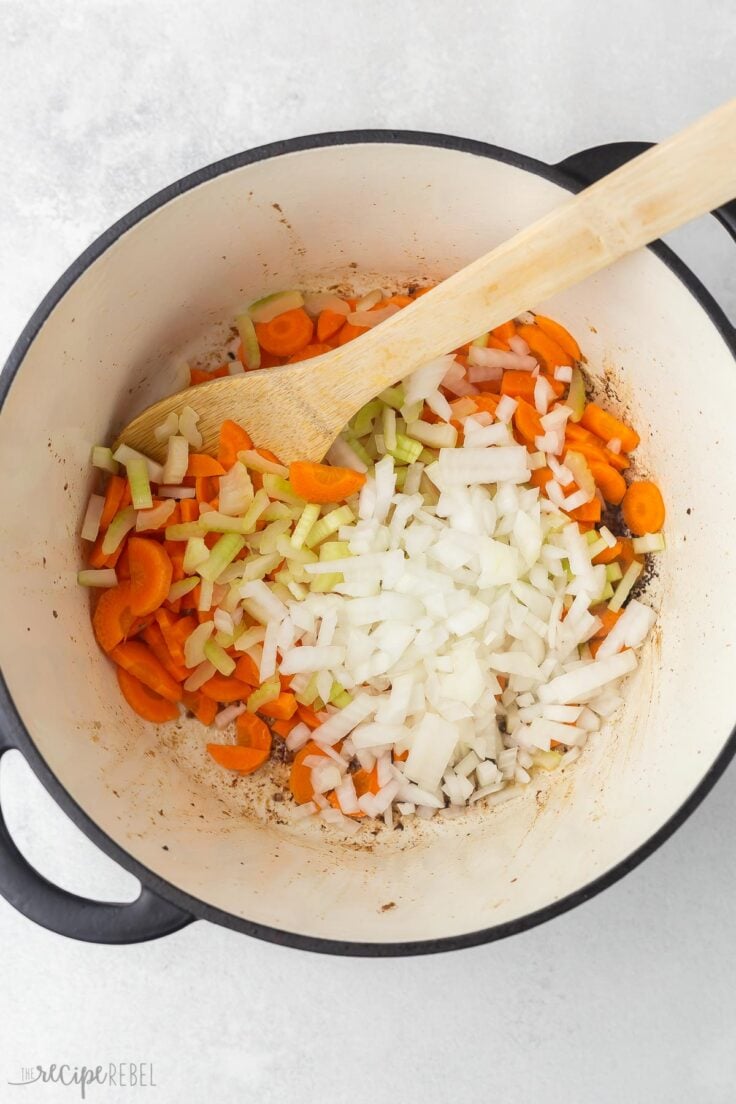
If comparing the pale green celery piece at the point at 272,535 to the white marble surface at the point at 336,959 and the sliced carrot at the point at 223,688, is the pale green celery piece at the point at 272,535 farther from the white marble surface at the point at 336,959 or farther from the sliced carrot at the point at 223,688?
the white marble surface at the point at 336,959

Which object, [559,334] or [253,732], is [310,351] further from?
[253,732]

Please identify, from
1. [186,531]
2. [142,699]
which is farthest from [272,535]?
[142,699]

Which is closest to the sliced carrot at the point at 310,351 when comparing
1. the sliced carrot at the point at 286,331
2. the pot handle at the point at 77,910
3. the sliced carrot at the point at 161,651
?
the sliced carrot at the point at 286,331

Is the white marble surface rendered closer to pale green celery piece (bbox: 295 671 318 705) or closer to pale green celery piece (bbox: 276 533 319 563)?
pale green celery piece (bbox: 295 671 318 705)

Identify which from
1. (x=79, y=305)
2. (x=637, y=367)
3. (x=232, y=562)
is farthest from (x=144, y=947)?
(x=637, y=367)

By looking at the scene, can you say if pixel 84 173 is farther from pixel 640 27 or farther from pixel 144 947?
pixel 144 947
